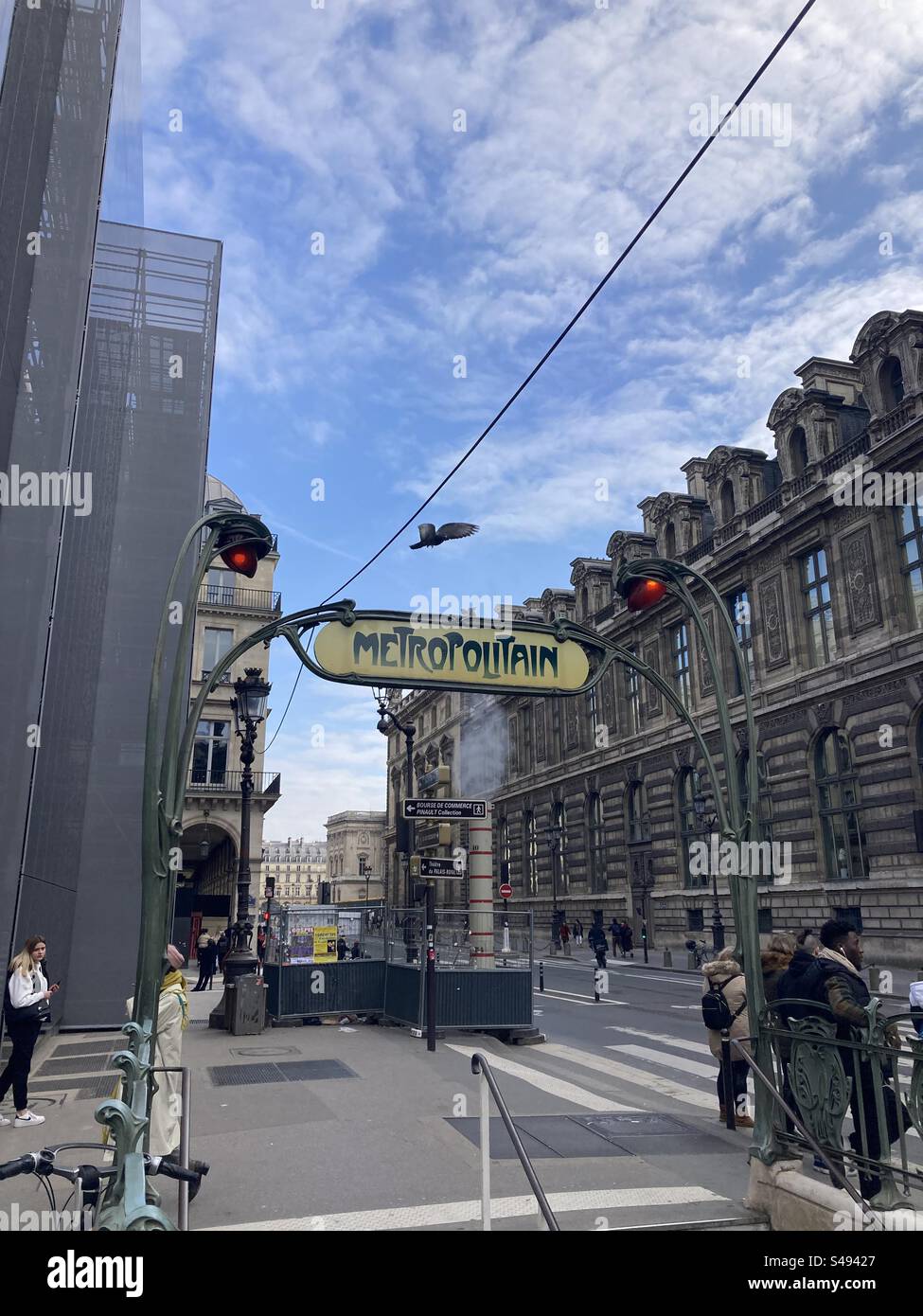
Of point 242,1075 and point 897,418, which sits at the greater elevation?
point 897,418

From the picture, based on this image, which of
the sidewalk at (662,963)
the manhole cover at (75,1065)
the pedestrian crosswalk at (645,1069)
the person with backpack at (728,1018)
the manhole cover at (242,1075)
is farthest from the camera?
the sidewalk at (662,963)

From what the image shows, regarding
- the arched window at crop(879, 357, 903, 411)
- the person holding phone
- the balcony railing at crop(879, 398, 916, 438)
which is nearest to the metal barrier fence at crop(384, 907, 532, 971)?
the person holding phone

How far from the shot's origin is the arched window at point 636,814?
42.4 metres

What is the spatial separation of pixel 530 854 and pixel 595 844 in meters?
9.43

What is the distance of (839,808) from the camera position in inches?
1152

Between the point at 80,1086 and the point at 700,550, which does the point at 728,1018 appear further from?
the point at 700,550

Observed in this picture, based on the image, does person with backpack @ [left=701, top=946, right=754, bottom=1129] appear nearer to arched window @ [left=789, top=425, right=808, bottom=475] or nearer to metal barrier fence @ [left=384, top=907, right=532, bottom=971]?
metal barrier fence @ [left=384, top=907, right=532, bottom=971]

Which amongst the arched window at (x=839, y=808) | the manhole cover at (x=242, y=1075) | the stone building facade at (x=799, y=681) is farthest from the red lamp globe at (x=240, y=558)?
the arched window at (x=839, y=808)

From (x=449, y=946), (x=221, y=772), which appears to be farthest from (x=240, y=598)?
(x=449, y=946)

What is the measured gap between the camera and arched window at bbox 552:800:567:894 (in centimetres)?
5072

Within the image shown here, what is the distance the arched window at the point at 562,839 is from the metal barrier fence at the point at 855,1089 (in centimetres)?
4394

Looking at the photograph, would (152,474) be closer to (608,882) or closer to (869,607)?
(869,607)

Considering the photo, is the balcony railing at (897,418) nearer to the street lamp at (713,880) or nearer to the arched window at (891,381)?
the arched window at (891,381)
